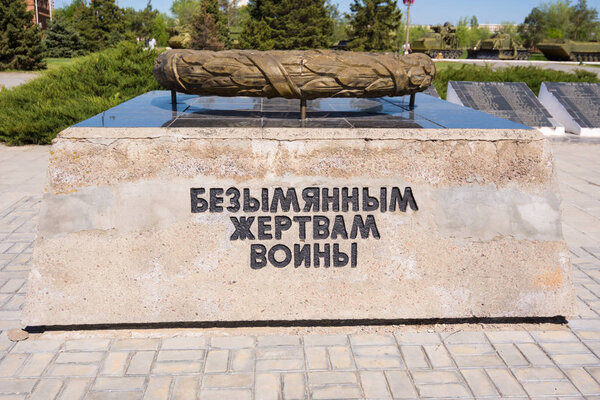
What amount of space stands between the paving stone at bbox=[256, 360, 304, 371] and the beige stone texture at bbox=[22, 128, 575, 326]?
452mm

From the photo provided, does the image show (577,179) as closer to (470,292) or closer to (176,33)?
(470,292)

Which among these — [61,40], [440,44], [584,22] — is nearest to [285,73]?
[61,40]

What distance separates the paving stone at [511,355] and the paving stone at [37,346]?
294 cm

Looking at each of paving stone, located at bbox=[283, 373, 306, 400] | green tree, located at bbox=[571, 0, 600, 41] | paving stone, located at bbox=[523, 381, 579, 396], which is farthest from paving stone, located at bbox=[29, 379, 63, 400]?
green tree, located at bbox=[571, 0, 600, 41]

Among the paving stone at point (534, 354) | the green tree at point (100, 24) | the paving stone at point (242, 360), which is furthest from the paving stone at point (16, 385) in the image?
the green tree at point (100, 24)

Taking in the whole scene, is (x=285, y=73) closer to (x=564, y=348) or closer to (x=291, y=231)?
(x=291, y=231)

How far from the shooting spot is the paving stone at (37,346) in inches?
135

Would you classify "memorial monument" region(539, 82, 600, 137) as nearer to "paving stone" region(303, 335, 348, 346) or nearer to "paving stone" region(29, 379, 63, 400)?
"paving stone" region(303, 335, 348, 346)

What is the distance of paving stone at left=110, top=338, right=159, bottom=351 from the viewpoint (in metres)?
3.48

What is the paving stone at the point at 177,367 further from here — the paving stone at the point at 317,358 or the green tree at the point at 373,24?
the green tree at the point at 373,24

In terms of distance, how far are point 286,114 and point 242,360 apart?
7.00ft

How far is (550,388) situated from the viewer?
3.07 m

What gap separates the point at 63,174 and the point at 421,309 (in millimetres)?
2669

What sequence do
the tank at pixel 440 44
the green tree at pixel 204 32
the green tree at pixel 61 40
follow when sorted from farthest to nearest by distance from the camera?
the tank at pixel 440 44, the green tree at pixel 204 32, the green tree at pixel 61 40
